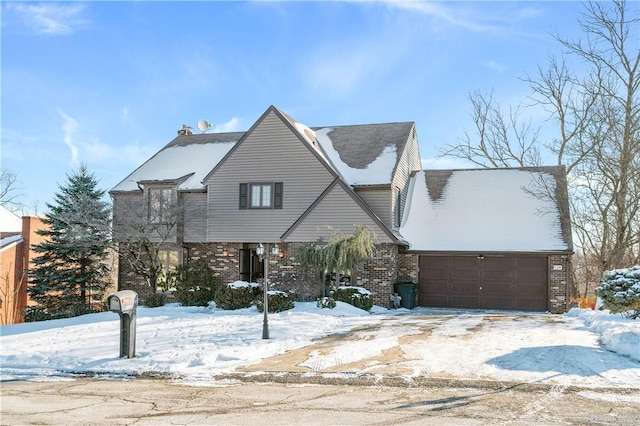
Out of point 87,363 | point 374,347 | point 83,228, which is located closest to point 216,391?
point 87,363

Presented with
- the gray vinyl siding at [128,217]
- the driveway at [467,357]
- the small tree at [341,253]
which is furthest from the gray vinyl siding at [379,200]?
the gray vinyl siding at [128,217]

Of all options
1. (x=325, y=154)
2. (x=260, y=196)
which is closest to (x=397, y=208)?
(x=325, y=154)

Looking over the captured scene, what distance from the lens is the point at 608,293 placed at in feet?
45.2

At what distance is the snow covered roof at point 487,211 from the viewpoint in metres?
21.8

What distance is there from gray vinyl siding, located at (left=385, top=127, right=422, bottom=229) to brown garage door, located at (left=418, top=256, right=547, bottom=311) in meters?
2.56

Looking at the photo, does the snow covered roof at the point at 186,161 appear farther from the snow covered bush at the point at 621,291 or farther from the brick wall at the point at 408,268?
the snow covered bush at the point at 621,291

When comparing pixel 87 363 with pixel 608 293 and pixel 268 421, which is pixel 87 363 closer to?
pixel 268 421

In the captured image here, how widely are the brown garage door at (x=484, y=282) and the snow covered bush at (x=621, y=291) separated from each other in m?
7.60

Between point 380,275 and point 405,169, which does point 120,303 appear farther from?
point 405,169

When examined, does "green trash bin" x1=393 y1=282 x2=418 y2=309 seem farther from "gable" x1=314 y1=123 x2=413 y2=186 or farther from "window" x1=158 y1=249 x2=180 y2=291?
"window" x1=158 y1=249 x2=180 y2=291

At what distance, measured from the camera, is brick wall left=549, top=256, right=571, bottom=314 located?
21.1 meters

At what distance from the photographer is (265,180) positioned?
78.0ft

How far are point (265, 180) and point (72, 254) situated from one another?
9372 millimetres

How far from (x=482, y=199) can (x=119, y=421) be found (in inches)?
794
